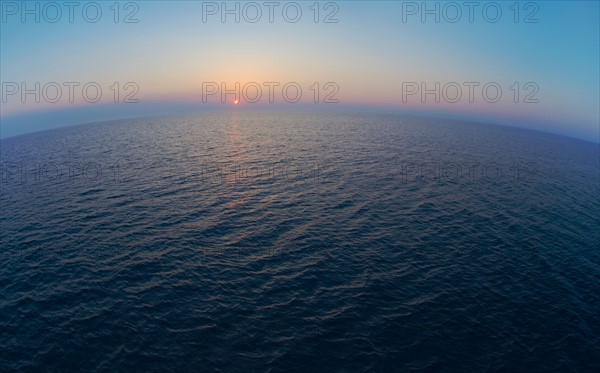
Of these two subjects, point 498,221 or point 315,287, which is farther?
point 498,221

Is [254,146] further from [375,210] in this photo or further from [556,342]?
[556,342]

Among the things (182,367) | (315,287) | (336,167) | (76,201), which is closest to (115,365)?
(182,367)

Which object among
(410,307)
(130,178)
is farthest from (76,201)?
(410,307)

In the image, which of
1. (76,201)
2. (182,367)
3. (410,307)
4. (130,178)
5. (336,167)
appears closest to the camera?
(182,367)

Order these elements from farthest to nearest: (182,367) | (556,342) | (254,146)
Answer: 1. (254,146)
2. (556,342)
3. (182,367)

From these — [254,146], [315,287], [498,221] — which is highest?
[254,146]

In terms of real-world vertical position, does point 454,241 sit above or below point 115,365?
above

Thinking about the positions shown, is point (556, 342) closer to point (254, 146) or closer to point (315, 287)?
point (315, 287)
